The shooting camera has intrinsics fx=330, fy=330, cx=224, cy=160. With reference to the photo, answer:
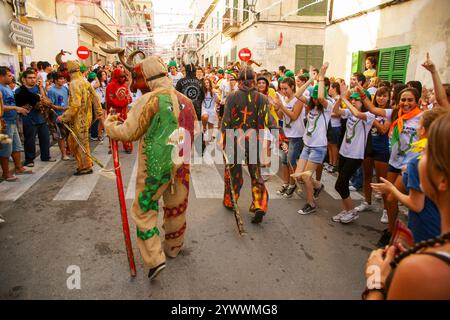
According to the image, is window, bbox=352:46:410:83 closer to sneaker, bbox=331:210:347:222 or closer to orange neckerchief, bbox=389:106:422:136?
orange neckerchief, bbox=389:106:422:136

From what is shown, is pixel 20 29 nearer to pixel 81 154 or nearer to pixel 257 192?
pixel 81 154

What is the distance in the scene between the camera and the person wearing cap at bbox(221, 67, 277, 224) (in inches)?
174

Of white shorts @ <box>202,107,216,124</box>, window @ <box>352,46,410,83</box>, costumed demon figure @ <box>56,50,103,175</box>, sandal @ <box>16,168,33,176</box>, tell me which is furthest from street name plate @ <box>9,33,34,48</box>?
window @ <box>352,46,410,83</box>

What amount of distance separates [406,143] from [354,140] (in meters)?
0.70

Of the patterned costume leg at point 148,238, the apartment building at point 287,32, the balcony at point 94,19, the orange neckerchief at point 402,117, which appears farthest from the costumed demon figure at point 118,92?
the balcony at point 94,19

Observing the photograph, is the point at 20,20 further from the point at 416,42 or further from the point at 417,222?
the point at 417,222

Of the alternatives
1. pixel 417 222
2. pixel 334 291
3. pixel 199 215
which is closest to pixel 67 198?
A: pixel 199 215

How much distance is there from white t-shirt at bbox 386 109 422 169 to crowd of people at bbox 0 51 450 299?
11mm

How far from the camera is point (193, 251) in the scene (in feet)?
12.0

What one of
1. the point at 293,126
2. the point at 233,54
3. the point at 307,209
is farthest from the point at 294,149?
the point at 233,54

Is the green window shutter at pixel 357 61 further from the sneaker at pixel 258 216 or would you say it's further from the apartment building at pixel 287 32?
the apartment building at pixel 287 32

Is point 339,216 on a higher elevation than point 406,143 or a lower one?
lower

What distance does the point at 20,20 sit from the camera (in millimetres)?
11945
